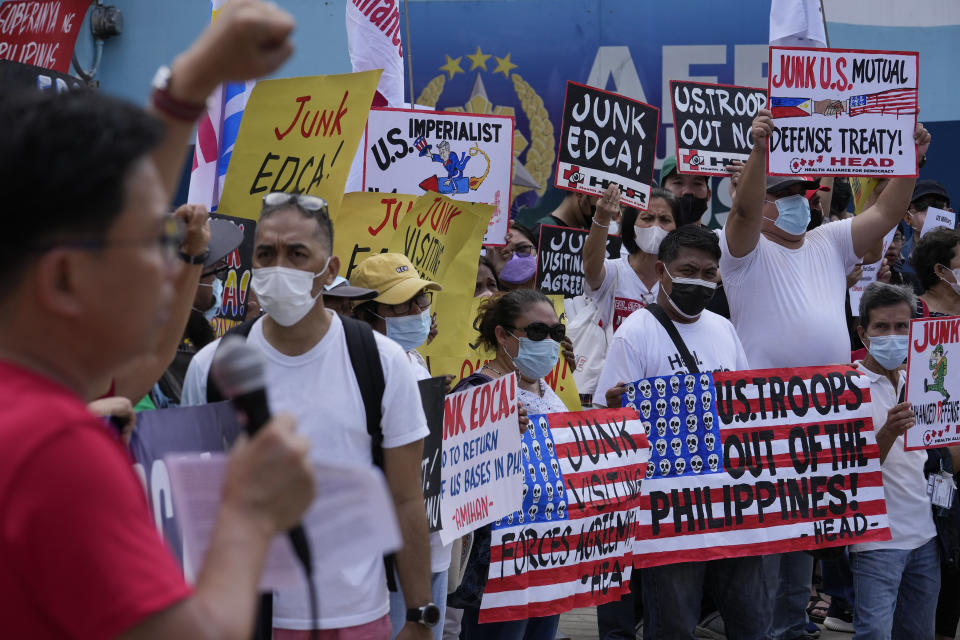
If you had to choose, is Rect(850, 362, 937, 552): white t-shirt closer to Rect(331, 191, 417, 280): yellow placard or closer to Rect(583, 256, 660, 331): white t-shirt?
Rect(583, 256, 660, 331): white t-shirt

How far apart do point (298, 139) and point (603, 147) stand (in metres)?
3.05

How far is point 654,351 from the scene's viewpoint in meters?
5.55

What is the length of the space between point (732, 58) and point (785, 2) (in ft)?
18.7

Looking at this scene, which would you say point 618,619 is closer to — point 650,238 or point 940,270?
point 650,238

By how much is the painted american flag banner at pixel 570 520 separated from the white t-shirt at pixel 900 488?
123cm

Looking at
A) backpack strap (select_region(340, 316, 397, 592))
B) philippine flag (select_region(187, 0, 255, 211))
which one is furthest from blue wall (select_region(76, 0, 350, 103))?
backpack strap (select_region(340, 316, 397, 592))

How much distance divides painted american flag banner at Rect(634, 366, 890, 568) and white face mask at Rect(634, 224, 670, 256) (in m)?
2.01

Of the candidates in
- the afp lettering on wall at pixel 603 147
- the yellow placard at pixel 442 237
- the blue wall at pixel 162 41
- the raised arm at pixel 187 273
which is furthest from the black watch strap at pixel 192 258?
the blue wall at pixel 162 41

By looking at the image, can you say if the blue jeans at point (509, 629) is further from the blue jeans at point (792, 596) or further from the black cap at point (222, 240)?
the black cap at point (222, 240)

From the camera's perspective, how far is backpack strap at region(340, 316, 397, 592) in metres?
3.44

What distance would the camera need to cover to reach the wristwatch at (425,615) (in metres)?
3.60

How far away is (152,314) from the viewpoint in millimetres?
1506

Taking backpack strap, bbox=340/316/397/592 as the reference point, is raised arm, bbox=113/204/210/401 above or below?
above

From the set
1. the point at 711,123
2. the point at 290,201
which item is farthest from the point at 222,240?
the point at 711,123
